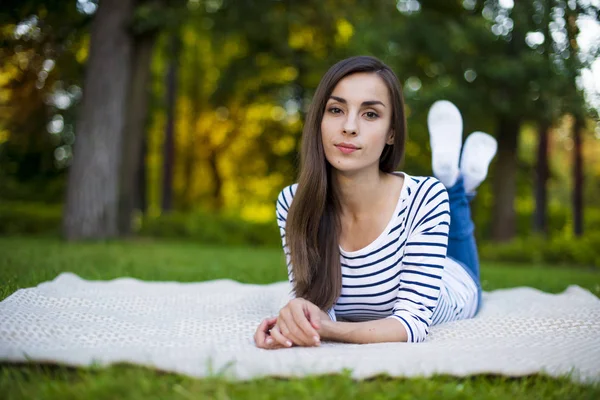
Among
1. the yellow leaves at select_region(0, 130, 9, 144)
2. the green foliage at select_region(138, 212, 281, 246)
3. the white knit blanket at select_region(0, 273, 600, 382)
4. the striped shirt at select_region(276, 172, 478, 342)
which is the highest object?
the yellow leaves at select_region(0, 130, 9, 144)

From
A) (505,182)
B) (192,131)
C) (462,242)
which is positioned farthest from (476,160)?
(192,131)

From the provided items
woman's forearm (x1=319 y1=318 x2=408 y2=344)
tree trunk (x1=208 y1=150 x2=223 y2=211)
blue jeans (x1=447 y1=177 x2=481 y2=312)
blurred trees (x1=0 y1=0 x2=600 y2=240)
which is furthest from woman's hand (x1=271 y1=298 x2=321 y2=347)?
tree trunk (x1=208 y1=150 x2=223 y2=211)

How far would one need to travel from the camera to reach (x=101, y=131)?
9656 millimetres

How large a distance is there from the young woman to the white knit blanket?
127mm

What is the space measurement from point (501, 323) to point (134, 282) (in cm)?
245

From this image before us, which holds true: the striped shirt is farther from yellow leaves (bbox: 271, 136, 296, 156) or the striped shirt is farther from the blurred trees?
yellow leaves (bbox: 271, 136, 296, 156)

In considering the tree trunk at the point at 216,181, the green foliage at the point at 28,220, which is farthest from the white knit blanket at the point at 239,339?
the tree trunk at the point at 216,181

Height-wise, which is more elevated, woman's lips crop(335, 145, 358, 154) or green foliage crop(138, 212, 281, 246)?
woman's lips crop(335, 145, 358, 154)

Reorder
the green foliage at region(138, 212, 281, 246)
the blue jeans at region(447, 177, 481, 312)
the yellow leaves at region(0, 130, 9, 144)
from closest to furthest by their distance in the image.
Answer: the blue jeans at region(447, 177, 481, 312) < the yellow leaves at region(0, 130, 9, 144) < the green foliage at region(138, 212, 281, 246)

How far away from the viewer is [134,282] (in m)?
4.02

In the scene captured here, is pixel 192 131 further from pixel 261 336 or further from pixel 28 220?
pixel 261 336

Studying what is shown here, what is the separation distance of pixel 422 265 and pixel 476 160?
1.50 meters

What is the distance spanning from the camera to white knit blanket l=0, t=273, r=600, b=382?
6.36 ft

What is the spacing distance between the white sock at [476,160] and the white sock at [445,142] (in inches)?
4.7
